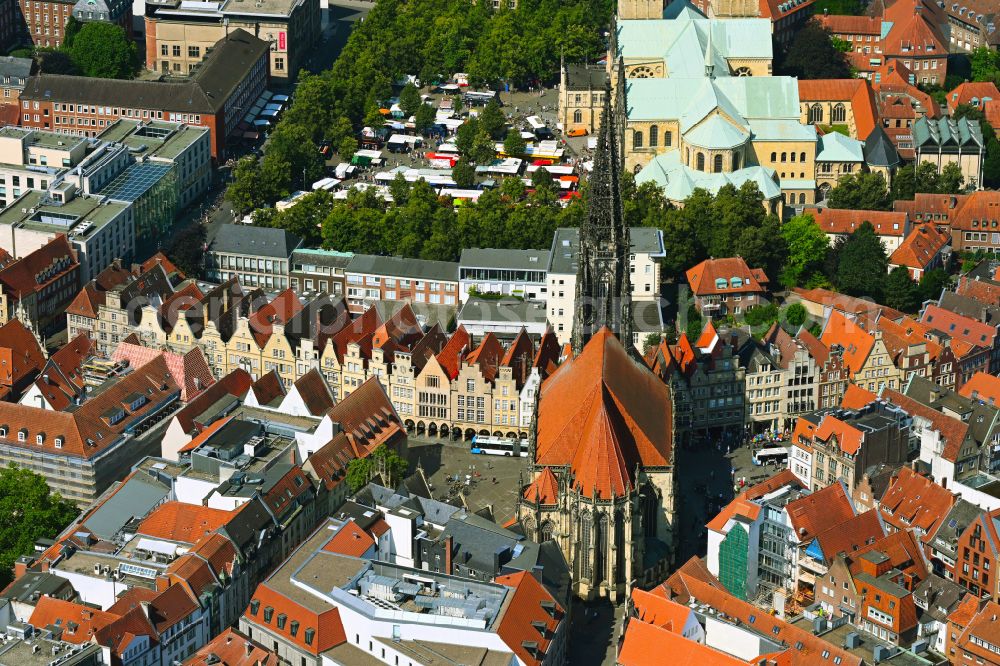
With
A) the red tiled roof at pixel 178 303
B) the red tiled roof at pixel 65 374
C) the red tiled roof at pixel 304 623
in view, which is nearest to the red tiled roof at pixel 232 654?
A: the red tiled roof at pixel 304 623

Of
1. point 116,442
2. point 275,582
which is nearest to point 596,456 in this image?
point 275,582

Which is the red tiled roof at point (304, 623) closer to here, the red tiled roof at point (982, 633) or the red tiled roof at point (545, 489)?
the red tiled roof at point (545, 489)

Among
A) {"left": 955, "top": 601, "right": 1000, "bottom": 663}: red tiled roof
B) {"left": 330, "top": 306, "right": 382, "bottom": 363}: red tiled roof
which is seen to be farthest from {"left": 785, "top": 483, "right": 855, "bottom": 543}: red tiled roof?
{"left": 330, "top": 306, "right": 382, "bottom": 363}: red tiled roof

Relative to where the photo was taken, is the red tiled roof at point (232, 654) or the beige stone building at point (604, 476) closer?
the red tiled roof at point (232, 654)

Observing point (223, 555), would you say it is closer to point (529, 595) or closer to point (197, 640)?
point (197, 640)

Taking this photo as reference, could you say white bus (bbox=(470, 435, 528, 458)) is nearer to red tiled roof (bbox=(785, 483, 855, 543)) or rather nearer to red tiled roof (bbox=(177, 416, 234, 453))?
red tiled roof (bbox=(177, 416, 234, 453))
